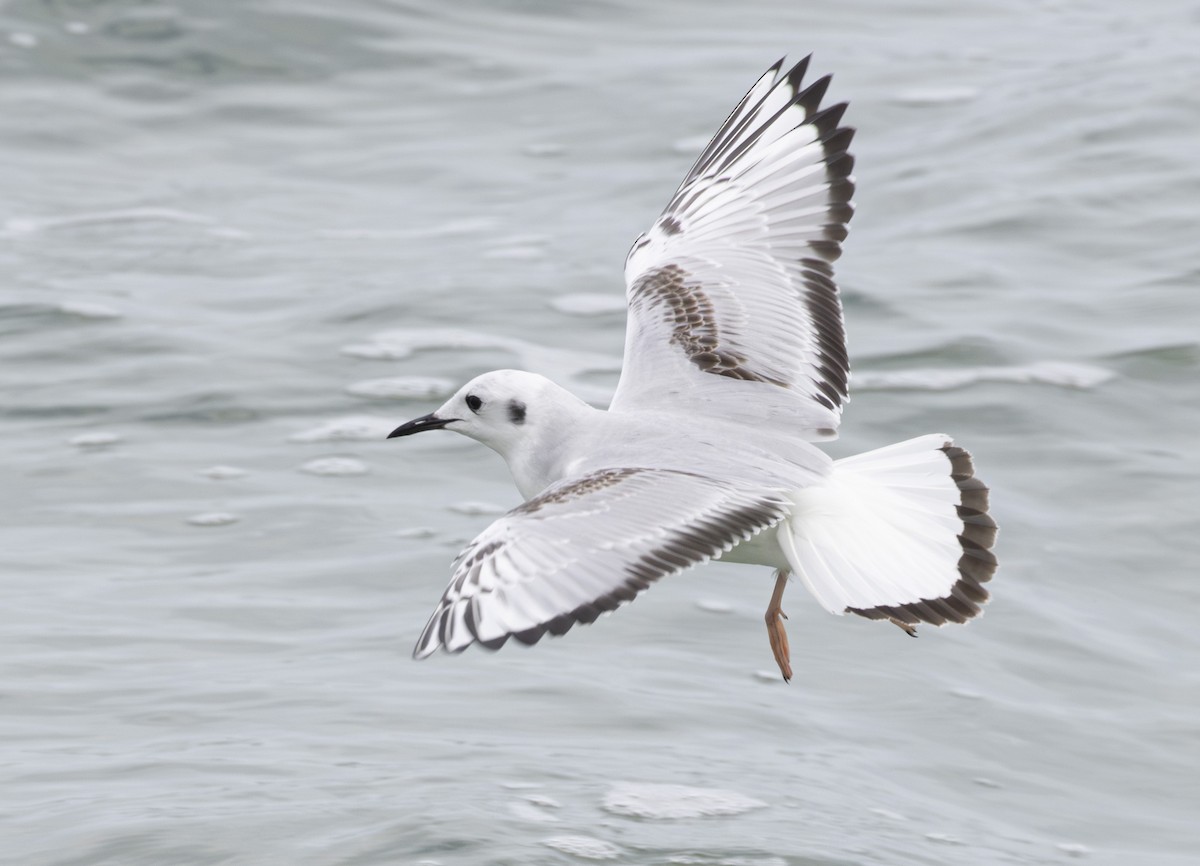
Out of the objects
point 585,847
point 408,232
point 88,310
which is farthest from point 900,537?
point 408,232

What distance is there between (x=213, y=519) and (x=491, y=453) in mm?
1341

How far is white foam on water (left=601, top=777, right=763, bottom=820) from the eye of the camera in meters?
5.60

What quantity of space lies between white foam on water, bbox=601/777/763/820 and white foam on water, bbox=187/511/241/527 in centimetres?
250

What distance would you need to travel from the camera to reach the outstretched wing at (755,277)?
18.5ft

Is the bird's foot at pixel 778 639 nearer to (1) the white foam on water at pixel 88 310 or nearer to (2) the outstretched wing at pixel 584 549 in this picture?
(2) the outstretched wing at pixel 584 549

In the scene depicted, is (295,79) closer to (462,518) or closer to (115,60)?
(115,60)

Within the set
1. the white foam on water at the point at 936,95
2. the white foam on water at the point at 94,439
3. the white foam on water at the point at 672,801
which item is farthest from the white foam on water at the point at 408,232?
the white foam on water at the point at 672,801

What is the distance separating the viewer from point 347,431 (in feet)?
27.8

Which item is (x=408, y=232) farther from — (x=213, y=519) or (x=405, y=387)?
(x=213, y=519)

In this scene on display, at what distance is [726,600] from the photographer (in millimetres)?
7094

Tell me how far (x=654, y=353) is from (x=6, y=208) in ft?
21.0

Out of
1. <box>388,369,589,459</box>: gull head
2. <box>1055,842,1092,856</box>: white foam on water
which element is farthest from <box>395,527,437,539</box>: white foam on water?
<box>1055,842,1092,856</box>: white foam on water

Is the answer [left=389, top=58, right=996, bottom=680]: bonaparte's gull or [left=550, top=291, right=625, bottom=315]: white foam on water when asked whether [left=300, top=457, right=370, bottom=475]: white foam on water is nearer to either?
[left=550, top=291, right=625, bottom=315]: white foam on water

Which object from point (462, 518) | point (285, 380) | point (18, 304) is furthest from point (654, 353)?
point (18, 304)
